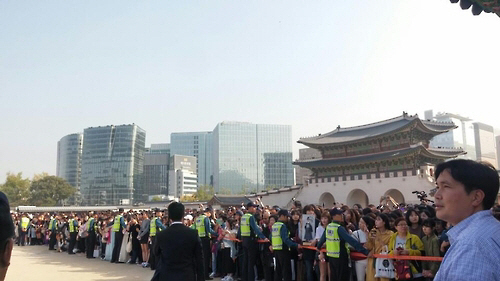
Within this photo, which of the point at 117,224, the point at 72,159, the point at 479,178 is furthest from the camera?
the point at 72,159

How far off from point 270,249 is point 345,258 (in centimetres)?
223

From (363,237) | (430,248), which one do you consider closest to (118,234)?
(363,237)

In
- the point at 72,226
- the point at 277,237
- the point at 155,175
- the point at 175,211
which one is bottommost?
the point at 72,226

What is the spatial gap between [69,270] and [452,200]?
1361cm

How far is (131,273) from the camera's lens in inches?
496

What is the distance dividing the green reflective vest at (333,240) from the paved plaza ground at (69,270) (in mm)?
5725

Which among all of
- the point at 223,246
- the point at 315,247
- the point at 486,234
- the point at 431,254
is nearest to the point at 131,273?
the point at 223,246

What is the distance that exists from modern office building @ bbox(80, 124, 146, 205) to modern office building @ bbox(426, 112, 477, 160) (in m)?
84.4

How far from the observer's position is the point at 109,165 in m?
100

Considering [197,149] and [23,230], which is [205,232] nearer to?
[23,230]

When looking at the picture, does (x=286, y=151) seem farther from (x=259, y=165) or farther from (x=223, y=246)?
(x=223, y=246)

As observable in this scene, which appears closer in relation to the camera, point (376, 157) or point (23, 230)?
point (23, 230)

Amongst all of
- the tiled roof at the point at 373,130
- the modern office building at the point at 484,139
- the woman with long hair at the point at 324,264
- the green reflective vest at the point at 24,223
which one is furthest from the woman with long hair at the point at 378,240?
the modern office building at the point at 484,139

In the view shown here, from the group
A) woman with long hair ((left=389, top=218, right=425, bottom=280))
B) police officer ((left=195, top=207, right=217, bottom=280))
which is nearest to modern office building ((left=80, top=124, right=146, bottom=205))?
police officer ((left=195, top=207, right=217, bottom=280))
